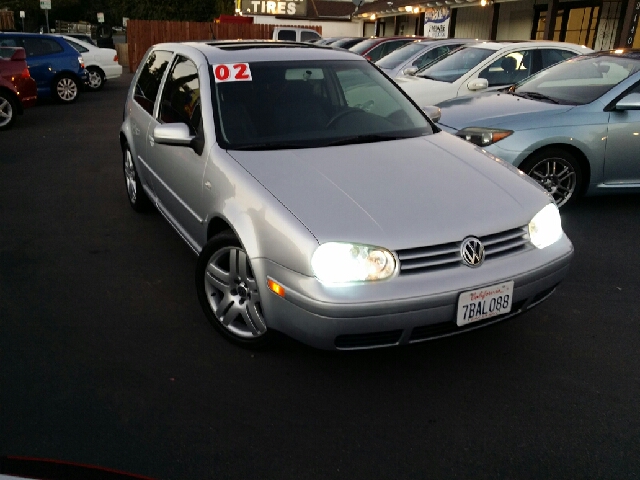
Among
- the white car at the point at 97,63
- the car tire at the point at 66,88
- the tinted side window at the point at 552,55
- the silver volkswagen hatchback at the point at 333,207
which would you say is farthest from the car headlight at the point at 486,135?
the white car at the point at 97,63

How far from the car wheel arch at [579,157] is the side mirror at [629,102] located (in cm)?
53

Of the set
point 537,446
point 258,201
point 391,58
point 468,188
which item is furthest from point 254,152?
→ point 391,58

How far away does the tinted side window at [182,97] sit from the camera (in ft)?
13.0

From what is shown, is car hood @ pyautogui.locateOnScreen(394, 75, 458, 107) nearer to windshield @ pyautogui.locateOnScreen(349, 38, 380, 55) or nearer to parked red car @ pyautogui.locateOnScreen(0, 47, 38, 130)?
windshield @ pyautogui.locateOnScreen(349, 38, 380, 55)

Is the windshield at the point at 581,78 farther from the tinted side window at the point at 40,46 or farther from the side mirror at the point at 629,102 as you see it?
the tinted side window at the point at 40,46

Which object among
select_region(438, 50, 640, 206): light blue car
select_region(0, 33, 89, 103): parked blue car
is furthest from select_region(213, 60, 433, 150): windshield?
select_region(0, 33, 89, 103): parked blue car

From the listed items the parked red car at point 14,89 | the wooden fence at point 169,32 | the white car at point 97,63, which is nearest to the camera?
the parked red car at point 14,89

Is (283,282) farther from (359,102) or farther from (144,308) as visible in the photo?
(359,102)

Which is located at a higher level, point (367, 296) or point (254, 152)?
point (254, 152)

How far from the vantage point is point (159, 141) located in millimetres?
3814

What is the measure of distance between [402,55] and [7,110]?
7.57m

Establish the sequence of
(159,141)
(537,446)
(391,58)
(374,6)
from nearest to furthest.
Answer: (537,446), (159,141), (391,58), (374,6)

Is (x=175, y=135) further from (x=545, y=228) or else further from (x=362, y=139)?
(x=545, y=228)

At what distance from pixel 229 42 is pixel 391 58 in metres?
8.33
